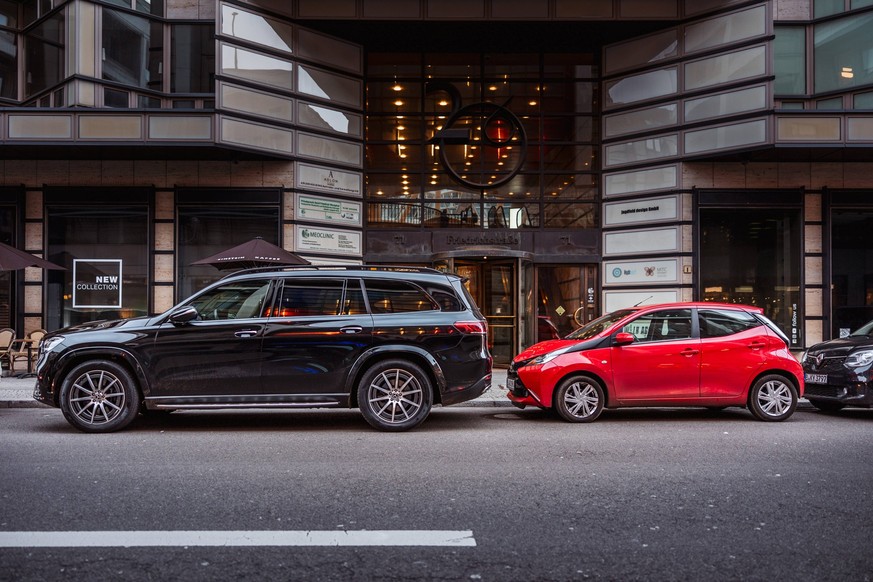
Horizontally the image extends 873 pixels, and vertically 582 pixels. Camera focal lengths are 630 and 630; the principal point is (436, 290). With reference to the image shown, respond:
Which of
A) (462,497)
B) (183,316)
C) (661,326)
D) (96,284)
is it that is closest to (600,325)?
(661,326)

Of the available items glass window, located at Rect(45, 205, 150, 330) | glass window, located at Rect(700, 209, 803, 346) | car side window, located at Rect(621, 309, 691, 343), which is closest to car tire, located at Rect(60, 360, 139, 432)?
car side window, located at Rect(621, 309, 691, 343)

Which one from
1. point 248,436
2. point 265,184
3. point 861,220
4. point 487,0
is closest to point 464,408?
point 248,436

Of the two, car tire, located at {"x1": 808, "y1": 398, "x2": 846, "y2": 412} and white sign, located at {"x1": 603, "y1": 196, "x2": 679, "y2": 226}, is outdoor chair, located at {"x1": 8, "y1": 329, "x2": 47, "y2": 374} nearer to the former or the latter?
white sign, located at {"x1": 603, "y1": 196, "x2": 679, "y2": 226}

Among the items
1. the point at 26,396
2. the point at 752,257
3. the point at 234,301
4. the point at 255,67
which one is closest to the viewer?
the point at 234,301

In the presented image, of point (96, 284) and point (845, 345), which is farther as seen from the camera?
point (96, 284)

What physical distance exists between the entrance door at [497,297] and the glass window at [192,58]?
7.30 m

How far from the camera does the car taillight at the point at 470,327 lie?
25.8ft

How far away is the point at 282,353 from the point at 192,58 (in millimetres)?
10293

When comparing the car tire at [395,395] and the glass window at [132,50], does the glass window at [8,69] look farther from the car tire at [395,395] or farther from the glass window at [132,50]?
the car tire at [395,395]

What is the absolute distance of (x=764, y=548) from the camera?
385 cm

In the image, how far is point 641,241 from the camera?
50.1 ft

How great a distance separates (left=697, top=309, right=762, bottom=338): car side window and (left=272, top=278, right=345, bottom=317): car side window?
5042 mm

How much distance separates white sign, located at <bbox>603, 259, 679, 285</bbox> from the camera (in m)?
14.9

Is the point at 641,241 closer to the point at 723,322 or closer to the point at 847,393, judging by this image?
the point at 723,322
